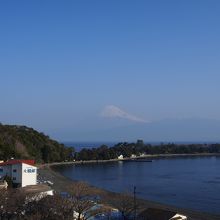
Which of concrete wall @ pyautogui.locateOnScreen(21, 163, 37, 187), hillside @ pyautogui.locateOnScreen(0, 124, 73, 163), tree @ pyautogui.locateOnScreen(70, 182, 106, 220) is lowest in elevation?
tree @ pyautogui.locateOnScreen(70, 182, 106, 220)

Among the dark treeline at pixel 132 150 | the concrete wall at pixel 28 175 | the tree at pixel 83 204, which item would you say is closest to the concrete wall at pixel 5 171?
the concrete wall at pixel 28 175

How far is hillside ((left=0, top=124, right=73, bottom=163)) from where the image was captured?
4769 centimetres

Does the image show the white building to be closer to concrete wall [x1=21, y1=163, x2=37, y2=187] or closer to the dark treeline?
concrete wall [x1=21, y1=163, x2=37, y2=187]

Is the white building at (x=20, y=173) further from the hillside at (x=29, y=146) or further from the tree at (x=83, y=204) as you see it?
the hillside at (x=29, y=146)

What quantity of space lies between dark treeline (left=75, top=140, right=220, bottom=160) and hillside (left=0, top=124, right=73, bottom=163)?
4.42 meters

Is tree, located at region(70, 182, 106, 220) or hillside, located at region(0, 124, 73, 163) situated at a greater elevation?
hillside, located at region(0, 124, 73, 163)

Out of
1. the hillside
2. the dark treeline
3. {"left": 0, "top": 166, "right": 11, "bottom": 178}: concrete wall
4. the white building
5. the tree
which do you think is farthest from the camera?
the dark treeline

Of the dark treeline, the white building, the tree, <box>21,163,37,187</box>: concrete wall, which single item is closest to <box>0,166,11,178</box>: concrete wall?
the white building

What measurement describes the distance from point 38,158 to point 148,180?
18.9 m

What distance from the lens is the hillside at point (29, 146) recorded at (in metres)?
47.7

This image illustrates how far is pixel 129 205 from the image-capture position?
21141 millimetres

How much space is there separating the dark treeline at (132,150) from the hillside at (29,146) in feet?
14.5

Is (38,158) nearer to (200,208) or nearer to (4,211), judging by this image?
(200,208)

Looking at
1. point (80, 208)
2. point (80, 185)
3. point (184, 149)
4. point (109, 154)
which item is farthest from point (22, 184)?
point (184, 149)
